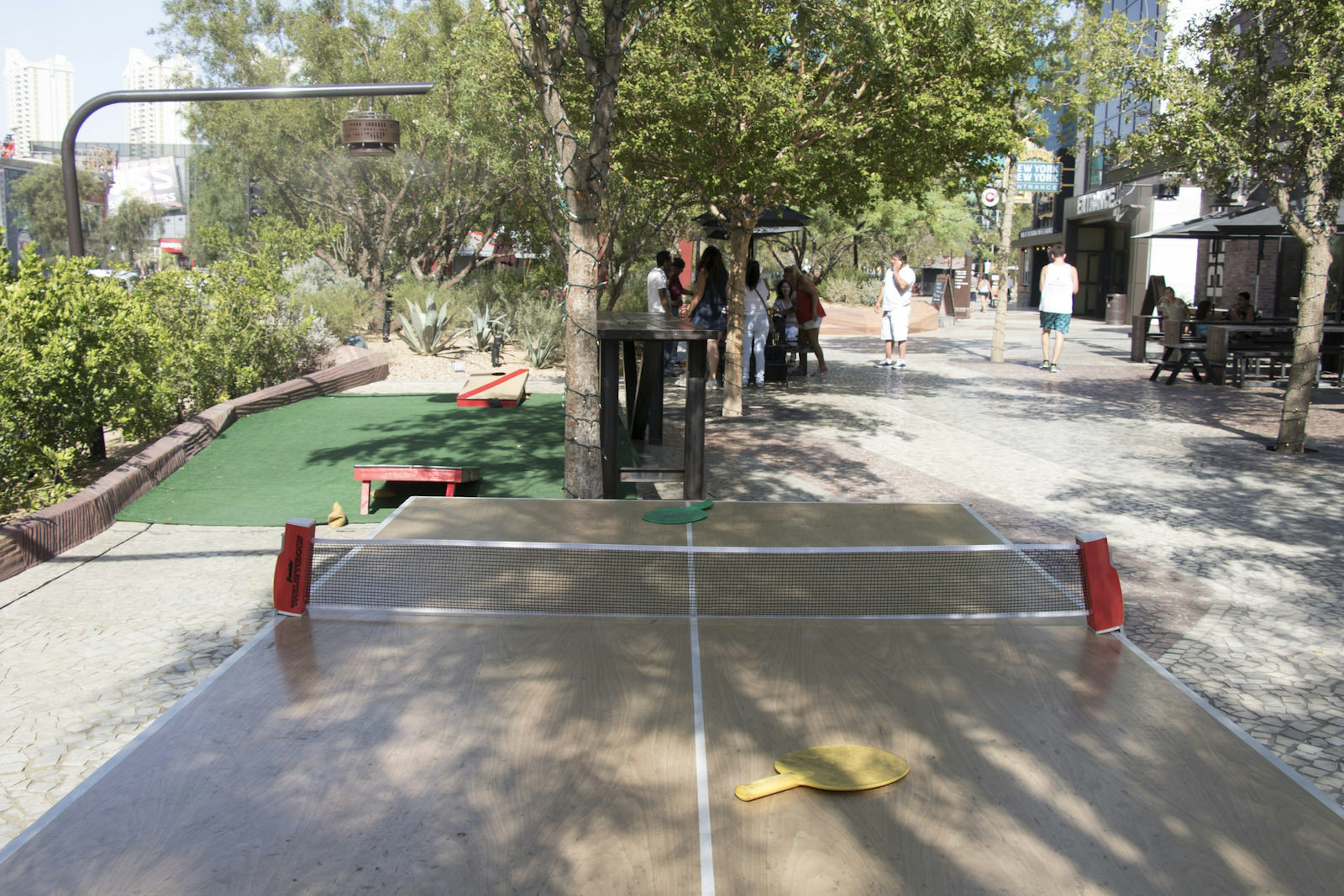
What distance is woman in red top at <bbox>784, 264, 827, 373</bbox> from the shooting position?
1609 cm

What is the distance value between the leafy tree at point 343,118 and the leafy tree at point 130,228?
69395 mm

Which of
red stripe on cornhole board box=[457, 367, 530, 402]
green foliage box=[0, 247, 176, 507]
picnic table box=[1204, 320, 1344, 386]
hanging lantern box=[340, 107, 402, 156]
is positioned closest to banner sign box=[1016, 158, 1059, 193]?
picnic table box=[1204, 320, 1344, 386]

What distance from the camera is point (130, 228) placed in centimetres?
9219

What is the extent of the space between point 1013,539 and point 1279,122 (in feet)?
18.9

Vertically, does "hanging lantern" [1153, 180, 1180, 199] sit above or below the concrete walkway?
above

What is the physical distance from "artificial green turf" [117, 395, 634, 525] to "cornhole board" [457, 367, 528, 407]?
0.34 ft

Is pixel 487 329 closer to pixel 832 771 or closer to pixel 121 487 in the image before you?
pixel 121 487

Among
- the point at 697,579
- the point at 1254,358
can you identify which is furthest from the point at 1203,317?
the point at 697,579

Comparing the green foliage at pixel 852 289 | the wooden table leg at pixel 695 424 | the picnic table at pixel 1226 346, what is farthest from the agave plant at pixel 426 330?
the green foliage at pixel 852 289

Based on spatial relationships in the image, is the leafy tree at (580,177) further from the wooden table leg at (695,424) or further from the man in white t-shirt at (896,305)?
the man in white t-shirt at (896,305)

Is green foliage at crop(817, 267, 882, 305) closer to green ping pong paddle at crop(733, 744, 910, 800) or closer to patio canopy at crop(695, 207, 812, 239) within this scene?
patio canopy at crop(695, 207, 812, 239)

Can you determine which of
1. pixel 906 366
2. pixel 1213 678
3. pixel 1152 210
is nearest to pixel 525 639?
pixel 1213 678

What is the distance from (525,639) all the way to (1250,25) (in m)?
10.1

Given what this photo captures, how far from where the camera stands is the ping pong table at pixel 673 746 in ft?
6.89
